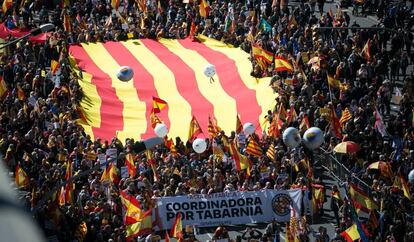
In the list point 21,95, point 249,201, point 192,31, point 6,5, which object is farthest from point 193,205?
point 6,5

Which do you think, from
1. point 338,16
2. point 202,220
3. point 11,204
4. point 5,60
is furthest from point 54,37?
point 11,204

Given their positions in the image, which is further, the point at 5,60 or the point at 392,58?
the point at 392,58

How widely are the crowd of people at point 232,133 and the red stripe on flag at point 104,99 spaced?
66 cm

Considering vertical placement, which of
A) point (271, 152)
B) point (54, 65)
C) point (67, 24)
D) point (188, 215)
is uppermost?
point (67, 24)

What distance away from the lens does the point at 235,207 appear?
25609 millimetres

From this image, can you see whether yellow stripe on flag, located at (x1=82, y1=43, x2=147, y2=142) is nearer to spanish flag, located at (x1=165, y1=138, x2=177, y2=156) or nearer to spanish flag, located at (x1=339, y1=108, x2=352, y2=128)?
spanish flag, located at (x1=165, y1=138, x2=177, y2=156)

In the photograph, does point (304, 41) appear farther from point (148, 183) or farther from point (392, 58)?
point (148, 183)

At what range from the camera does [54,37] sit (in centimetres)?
3856

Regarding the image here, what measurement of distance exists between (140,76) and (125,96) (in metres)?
2.32

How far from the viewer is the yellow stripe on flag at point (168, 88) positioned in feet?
112

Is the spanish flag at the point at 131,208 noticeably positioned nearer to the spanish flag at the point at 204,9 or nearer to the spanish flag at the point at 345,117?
the spanish flag at the point at 345,117

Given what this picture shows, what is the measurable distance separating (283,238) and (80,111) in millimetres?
10702

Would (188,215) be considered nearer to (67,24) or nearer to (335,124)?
(335,124)

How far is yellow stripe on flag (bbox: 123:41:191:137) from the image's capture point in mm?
34062
